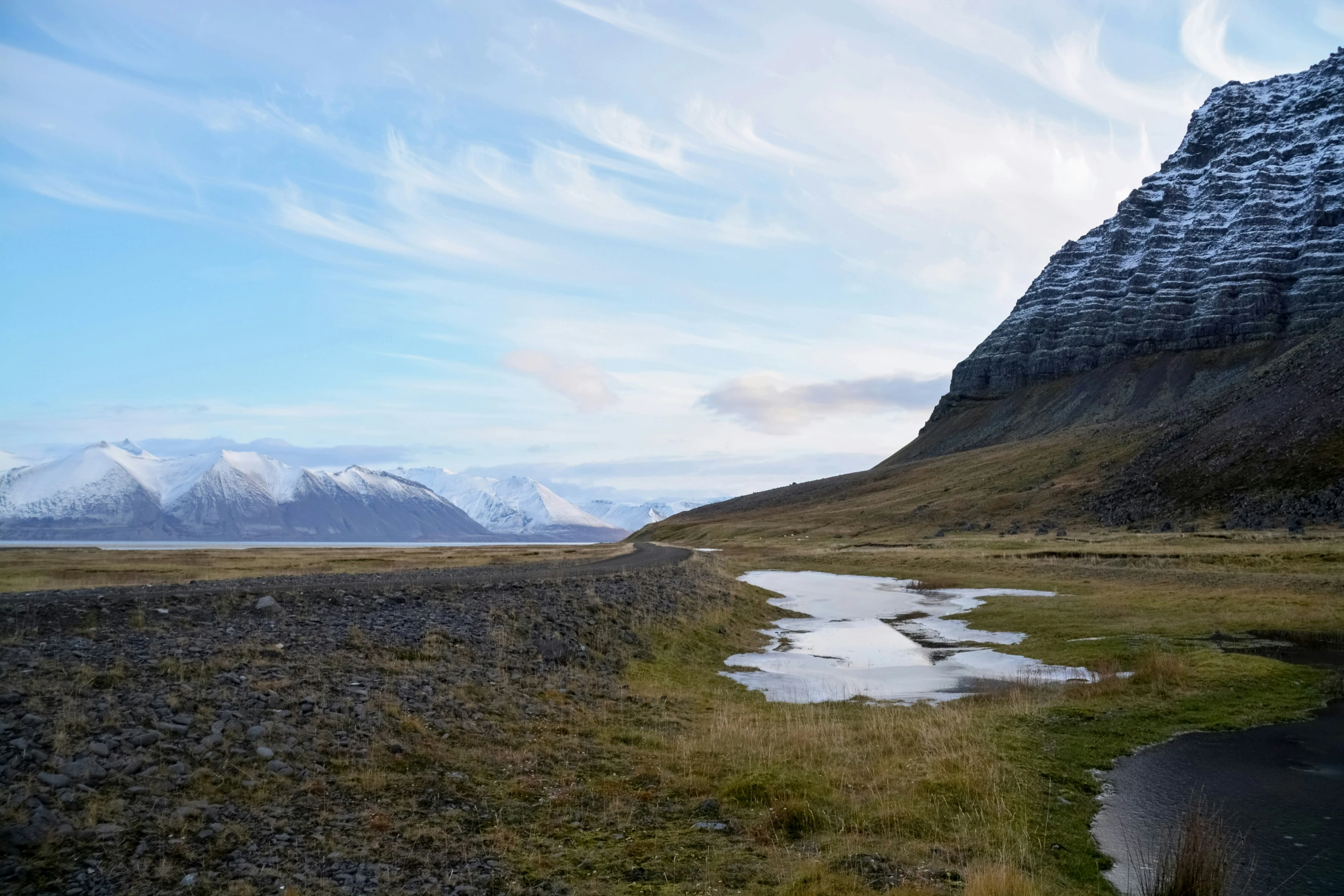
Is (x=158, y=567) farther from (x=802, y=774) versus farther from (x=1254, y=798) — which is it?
(x=1254, y=798)

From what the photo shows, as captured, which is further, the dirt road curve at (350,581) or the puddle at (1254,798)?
the dirt road curve at (350,581)

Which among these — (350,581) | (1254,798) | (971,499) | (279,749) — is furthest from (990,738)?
(971,499)

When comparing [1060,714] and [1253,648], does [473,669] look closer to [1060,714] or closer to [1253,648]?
[1060,714]

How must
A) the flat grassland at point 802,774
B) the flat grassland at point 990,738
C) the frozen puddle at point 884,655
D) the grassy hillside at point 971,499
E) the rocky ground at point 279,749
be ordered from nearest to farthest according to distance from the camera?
1. the rocky ground at point 279,749
2. the flat grassland at point 802,774
3. the flat grassland at point 990,738
4. the frozen puddle at point 884,655
5. the grassy hillside at point 971,499

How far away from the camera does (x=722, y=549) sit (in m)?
127

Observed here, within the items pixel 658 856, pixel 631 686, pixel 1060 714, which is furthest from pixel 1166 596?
pixel 658 856

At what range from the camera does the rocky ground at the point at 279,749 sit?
9.94 meters

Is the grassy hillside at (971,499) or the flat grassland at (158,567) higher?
the grassy hillside at (971,499)

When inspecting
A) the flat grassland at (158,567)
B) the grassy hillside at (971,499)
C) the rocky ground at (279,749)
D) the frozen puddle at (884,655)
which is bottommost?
the frozen puddle at (884,655)

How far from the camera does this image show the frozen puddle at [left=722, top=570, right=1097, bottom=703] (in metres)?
24.6

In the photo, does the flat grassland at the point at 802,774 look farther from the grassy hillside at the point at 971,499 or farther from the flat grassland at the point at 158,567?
the grassy hillside at the point at 971,499

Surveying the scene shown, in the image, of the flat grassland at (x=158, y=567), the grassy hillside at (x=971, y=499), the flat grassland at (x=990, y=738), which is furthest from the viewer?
the grassy hillside at (x=971, y=499)

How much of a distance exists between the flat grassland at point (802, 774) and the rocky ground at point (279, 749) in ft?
0.41

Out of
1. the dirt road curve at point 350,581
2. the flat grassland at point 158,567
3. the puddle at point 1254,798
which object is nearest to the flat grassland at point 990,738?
the puddle at point 1254,798
